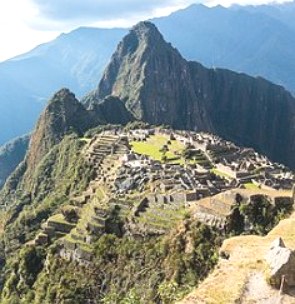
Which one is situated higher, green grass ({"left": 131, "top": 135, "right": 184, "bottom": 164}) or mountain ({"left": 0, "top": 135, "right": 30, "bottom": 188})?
green grass ({"left": 131, "top": 135, "right": 184, "bottom": 164})

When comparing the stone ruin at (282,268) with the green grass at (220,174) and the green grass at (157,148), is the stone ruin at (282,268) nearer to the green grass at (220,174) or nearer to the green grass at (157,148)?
the green grass at (220,174)

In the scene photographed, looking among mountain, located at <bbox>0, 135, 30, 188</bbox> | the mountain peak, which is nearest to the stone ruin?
the mountain peak

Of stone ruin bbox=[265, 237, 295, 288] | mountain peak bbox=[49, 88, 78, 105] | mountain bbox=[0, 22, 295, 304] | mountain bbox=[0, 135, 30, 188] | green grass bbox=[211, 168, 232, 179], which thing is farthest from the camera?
mountain bbox=[0, 135, 30, 188]

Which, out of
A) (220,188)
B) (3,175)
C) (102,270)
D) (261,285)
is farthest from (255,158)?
(3,175)

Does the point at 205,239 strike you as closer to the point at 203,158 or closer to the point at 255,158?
the point at 203,158

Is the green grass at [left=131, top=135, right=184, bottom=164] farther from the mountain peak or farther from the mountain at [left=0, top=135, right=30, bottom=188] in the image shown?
the mountain at [left=0, top=135, right=30, bottom=188]

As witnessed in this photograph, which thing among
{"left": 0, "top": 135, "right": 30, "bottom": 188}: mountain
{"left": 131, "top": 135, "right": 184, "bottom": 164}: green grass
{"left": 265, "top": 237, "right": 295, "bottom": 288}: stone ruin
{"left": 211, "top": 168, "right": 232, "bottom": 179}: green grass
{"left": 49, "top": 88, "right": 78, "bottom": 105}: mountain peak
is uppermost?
{"left": 49, "top": 88, "right": 78, "bottom": 105}: mountain peak

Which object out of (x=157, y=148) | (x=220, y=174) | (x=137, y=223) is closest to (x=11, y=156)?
(x=157, y=148)
